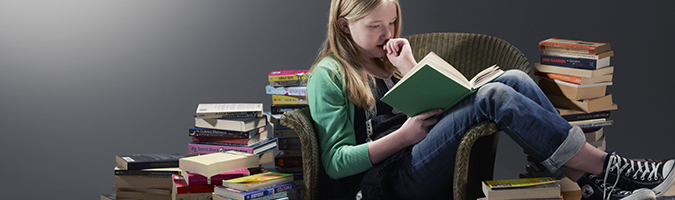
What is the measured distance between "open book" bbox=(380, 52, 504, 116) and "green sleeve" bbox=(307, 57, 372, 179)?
0.22 m

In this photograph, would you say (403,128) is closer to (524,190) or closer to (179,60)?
(524,190)

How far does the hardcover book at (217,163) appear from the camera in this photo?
2035 mm

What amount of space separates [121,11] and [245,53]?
0.74 metres

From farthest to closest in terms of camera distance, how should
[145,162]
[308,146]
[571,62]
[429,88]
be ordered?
[571,62] → [145,162] → [308,146] → [429,88]

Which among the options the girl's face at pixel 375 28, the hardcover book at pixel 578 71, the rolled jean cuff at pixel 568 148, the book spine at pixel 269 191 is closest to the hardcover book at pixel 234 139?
the book spine at pixel 269 191

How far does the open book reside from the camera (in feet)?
5.07

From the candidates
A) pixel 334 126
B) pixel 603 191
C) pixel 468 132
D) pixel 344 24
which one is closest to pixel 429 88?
pixel 468 132

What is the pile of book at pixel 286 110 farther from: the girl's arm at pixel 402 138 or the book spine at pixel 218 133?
the girl's arm at pixel 402 138

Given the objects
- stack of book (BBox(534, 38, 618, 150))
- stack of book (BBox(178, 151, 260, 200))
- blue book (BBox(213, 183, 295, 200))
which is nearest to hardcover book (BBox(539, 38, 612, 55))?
stack of book (BBox(534, 38, 618, 150))

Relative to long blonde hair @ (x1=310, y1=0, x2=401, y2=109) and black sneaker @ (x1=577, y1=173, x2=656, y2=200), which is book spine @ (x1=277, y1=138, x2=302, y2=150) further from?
black sneaker @ (x1=577, y1=173, x2=656, y2=200)

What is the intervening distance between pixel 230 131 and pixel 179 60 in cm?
Result: 120

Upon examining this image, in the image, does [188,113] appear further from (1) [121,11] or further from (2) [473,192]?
(2) [473,192]

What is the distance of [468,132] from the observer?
1.65m

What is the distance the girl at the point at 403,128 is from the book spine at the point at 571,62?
2.11 feet
